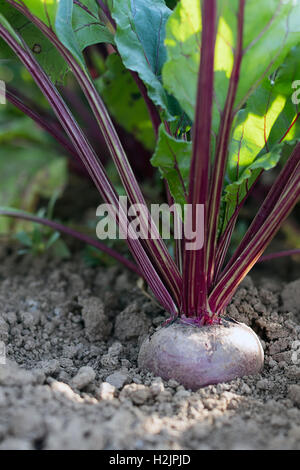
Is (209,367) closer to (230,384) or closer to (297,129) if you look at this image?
(230,384)

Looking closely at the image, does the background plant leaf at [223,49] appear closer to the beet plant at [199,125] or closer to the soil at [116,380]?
the beet plant at [199,125]

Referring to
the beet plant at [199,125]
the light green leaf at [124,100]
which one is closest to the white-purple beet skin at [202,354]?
A: the beet plant at [199,125]

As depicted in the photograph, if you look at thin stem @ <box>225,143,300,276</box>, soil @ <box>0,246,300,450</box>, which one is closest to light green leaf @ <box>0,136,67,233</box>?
soil @ <box>0,246,300,450</box>

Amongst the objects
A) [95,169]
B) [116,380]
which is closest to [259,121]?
[95,169]

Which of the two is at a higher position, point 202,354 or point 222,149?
point 222,149

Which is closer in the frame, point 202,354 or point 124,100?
point 202,354

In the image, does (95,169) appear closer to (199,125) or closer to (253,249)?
(199,125)

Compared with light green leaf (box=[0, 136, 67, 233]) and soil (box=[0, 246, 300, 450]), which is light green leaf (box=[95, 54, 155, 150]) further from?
soil (box=[0, 246, 300, 450])

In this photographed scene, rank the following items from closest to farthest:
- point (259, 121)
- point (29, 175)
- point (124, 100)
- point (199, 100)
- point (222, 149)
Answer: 1. point (199, 100)
2. point (222, 149)
3. point (259, 121)
4. point (124, 100)
5. point (29, 175)
